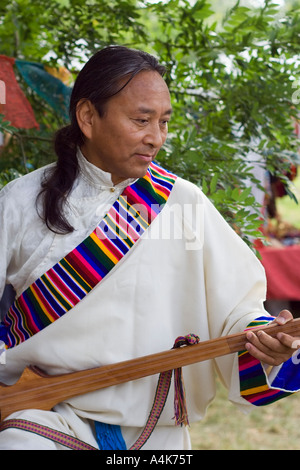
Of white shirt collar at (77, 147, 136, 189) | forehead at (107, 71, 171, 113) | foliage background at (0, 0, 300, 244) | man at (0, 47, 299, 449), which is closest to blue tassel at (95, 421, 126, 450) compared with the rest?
man at (0, 47, 299, 449)

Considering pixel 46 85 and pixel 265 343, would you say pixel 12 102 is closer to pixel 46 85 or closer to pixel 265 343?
pixel 46 85

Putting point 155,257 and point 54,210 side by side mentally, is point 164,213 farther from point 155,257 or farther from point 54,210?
point 54,210

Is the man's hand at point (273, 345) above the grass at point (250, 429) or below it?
above

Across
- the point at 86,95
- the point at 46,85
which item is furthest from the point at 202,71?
the point at 86,95

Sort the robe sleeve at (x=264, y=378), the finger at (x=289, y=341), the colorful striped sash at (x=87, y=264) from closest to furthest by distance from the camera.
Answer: the finger at (x=289, y=341), the robe sleeve at (x=264, y=378), the colorful striped sash at (x=87, y=264)

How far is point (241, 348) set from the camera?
6.71ft

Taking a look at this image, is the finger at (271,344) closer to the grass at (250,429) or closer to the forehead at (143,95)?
the forehead at (143,95)

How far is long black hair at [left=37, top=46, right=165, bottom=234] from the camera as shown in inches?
84.8

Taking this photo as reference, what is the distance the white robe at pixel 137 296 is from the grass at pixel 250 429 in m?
2.29

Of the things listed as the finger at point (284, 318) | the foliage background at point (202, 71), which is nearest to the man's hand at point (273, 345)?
the finger at point (284, 318)

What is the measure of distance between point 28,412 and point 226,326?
72 cm

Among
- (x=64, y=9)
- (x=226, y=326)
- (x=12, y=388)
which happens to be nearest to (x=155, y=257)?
(x=226, y=326)

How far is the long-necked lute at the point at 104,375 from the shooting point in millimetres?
2006

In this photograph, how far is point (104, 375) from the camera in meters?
2.07
